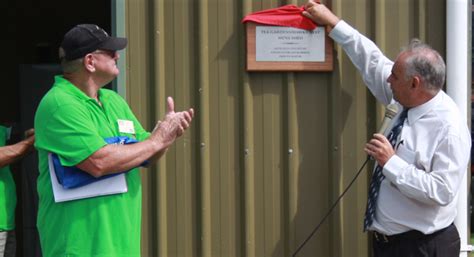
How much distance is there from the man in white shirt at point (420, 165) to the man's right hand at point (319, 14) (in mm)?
562

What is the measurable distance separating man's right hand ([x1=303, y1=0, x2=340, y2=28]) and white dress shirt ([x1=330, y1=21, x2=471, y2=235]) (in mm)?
721

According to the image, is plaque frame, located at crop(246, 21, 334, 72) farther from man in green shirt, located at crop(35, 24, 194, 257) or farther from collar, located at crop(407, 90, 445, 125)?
man in green shirt, located at crop(35, 24, 194, 257)

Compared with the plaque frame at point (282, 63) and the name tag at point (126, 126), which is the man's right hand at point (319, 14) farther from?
the name tag at point (126, 126)

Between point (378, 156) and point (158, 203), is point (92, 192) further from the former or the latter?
point (378, 156)

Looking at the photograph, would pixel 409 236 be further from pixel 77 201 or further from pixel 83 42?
pixel 83 42

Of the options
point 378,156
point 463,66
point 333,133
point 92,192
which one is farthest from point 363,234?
point 92,192

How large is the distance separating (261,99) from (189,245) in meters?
0.90

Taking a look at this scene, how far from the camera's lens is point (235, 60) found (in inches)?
151

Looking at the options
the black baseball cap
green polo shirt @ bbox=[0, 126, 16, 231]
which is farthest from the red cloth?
green polo shirt @ bbox=[0, 126, 16, 231]

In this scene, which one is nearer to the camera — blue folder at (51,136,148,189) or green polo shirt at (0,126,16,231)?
blue folder at (51,136,148,189)

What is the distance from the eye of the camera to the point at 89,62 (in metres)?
3.06

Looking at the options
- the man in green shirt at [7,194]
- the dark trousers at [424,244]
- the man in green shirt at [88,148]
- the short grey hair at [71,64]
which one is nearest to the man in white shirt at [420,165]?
the dark trousers at [424,244]

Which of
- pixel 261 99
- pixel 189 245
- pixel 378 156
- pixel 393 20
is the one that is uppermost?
pixel 393 20

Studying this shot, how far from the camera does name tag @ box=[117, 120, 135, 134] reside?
10.4ft
